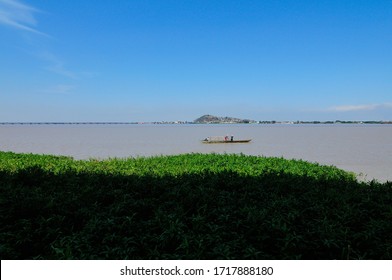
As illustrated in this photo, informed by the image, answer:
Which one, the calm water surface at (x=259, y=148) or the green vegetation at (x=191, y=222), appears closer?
the green vegetation at (x=191, y=222)

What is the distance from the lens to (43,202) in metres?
4.89

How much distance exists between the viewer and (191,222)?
4355 mm

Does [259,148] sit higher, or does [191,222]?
[191,222]

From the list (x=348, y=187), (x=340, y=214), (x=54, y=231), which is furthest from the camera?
(x=348, y=187)

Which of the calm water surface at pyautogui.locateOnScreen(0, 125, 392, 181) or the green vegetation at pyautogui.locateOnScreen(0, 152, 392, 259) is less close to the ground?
the green vegetation at pyautogui.locateOnScreen(0, 152, 392, 259)

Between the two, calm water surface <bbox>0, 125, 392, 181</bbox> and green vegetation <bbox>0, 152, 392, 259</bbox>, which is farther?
calm water surface <bbox>0, 125, 392, 181</bbox>

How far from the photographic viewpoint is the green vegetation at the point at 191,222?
3723 millimetres

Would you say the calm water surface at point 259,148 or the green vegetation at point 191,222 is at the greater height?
the green vegetation at point 191,222

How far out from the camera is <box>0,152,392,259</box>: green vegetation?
372 centimetres

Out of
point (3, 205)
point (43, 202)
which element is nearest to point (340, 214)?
point (43, 202)

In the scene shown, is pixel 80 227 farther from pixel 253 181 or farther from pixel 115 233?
pixel 253 181

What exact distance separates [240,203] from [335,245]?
1.62 m

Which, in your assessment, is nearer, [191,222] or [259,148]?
[191,222]
